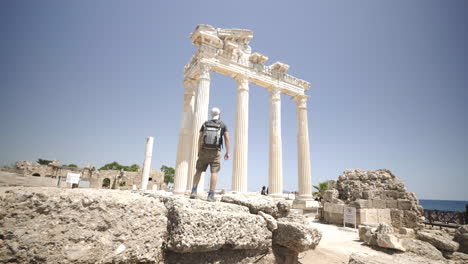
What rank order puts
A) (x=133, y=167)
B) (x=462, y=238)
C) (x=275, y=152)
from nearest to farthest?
(x=462, y=238) < (x=275, y=152) < (x=133, y=167)

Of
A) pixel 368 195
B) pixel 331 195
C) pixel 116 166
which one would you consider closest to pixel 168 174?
pixel 116 166

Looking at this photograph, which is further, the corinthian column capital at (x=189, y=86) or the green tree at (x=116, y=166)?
the green tree at (x=116, y=166)

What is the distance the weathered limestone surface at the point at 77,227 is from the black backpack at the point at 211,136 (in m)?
1.90

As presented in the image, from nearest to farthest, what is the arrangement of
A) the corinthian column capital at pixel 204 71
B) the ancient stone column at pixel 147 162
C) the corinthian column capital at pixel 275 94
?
the corinthian column capital at pixel 204 71
the corinthian column capital at pixel 275 94
the ancient stone column at pixel 147 162

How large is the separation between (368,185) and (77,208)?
12.8m

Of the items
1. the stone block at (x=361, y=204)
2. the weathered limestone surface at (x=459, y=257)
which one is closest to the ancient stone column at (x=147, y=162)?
the stone block at (x=361, y=204)

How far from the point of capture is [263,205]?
10.4 feet

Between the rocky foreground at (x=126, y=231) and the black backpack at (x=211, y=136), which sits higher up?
the black backpack at (x=211, y=136)

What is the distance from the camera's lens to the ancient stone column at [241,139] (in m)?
13.3

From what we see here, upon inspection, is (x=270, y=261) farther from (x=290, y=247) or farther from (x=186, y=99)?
(x=186, y=99)

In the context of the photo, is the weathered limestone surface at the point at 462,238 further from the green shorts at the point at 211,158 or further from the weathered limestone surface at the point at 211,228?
the green shorts at the point at 211,158

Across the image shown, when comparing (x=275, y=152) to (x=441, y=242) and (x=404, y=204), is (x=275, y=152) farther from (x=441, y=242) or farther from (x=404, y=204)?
(x=441, y=242)

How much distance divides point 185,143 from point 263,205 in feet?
36.6

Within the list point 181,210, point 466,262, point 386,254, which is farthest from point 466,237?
point 181,210
